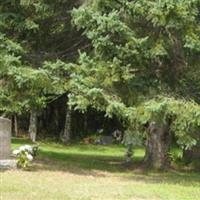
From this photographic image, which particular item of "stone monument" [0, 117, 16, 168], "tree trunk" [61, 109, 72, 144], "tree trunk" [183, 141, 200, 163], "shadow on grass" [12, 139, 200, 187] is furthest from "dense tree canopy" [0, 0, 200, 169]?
"tree trunk" [61, 109, 72, 144]

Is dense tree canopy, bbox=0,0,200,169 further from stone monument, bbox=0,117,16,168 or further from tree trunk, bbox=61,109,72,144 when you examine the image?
tree trunk, bbox=61,109,72,144

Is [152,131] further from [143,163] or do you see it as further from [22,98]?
[22,98]

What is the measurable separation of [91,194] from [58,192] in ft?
2.10

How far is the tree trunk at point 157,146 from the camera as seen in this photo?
18.9 m

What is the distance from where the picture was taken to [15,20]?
17.2 metres

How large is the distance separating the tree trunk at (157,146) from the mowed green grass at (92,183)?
1.63 feet

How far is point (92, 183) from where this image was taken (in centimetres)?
1444

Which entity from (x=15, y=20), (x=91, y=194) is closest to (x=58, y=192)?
(x=91, y=194)

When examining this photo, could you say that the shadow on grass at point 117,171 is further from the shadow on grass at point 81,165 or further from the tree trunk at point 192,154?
the tree trunk at point 192,154

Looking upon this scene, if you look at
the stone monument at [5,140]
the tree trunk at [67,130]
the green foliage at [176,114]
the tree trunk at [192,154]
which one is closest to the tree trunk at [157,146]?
the tree trunk at [192,154]

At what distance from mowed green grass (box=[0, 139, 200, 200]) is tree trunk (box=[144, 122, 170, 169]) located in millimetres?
496

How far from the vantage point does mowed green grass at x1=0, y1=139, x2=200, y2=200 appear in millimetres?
12297

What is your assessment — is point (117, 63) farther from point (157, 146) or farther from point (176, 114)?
point (157, 146)

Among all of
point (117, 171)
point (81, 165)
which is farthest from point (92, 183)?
point (81, 165)
